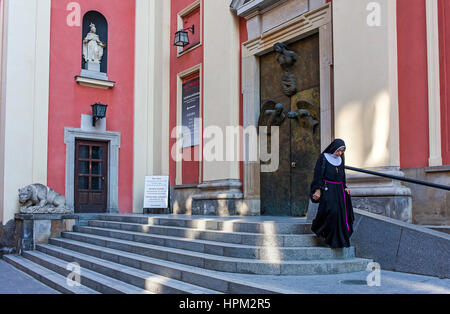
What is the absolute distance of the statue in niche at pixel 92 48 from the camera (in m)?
13.0

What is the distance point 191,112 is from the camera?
12.8 meters

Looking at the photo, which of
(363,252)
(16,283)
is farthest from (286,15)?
(16,283)

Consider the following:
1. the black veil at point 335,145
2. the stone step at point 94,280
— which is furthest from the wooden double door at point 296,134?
the stone step at point 94,280

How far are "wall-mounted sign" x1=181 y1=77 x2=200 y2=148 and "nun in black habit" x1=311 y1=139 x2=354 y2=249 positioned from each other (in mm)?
6226

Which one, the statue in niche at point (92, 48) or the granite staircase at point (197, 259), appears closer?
the granite staircase at point (197, 259)

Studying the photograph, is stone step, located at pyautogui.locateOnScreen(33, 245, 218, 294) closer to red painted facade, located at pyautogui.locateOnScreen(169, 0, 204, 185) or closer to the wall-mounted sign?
red painted facade, located at pyautogui.locateOnScreen(169, 0, 204, 185)

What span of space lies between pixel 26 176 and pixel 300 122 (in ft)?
22.3

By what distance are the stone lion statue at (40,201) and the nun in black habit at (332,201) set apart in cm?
701

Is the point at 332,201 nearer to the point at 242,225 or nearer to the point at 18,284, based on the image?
the point at 242,225

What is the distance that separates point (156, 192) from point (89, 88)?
3.33m

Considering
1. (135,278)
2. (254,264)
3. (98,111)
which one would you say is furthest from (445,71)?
(98,111)

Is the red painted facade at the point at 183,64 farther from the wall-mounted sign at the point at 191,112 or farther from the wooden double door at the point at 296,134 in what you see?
the wooden double door at the point at 296,134
